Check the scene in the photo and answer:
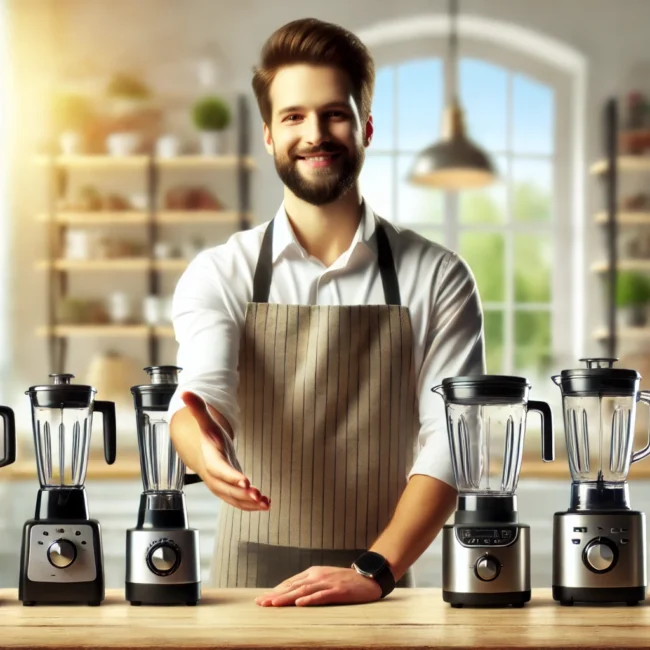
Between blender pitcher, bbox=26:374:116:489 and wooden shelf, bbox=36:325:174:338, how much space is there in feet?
13.1

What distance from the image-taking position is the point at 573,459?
1600mm

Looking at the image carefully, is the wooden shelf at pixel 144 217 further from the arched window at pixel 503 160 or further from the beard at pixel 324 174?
the beard at pixel 324 174

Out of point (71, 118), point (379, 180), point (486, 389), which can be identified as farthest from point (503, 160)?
point (486, 389)

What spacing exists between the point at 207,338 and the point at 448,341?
15.9 inches

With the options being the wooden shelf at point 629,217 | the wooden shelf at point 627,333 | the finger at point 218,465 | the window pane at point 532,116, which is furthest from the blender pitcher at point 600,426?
the window pane at point 532,116

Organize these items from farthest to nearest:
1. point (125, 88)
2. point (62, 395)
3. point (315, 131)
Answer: point (125, 88) → point (315, 131) → point (62, 395)

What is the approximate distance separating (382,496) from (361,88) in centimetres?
69

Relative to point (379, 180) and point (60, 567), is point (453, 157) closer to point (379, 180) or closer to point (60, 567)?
point (379, 180)

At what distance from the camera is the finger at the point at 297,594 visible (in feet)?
4.85

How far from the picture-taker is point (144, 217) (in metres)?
5.66

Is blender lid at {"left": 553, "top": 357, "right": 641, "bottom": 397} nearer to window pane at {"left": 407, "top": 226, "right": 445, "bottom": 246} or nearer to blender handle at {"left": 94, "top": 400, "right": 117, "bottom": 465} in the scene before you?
blender handle at {"left": 94, "top": 400, "right": 117, "bottom": 465}

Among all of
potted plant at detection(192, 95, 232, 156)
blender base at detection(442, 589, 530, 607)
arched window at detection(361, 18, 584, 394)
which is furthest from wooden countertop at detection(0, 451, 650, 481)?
blender base at detection(442, 589, 530, 607)

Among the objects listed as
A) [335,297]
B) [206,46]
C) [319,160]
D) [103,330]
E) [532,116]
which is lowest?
[335,297]

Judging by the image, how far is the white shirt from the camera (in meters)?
1.79
